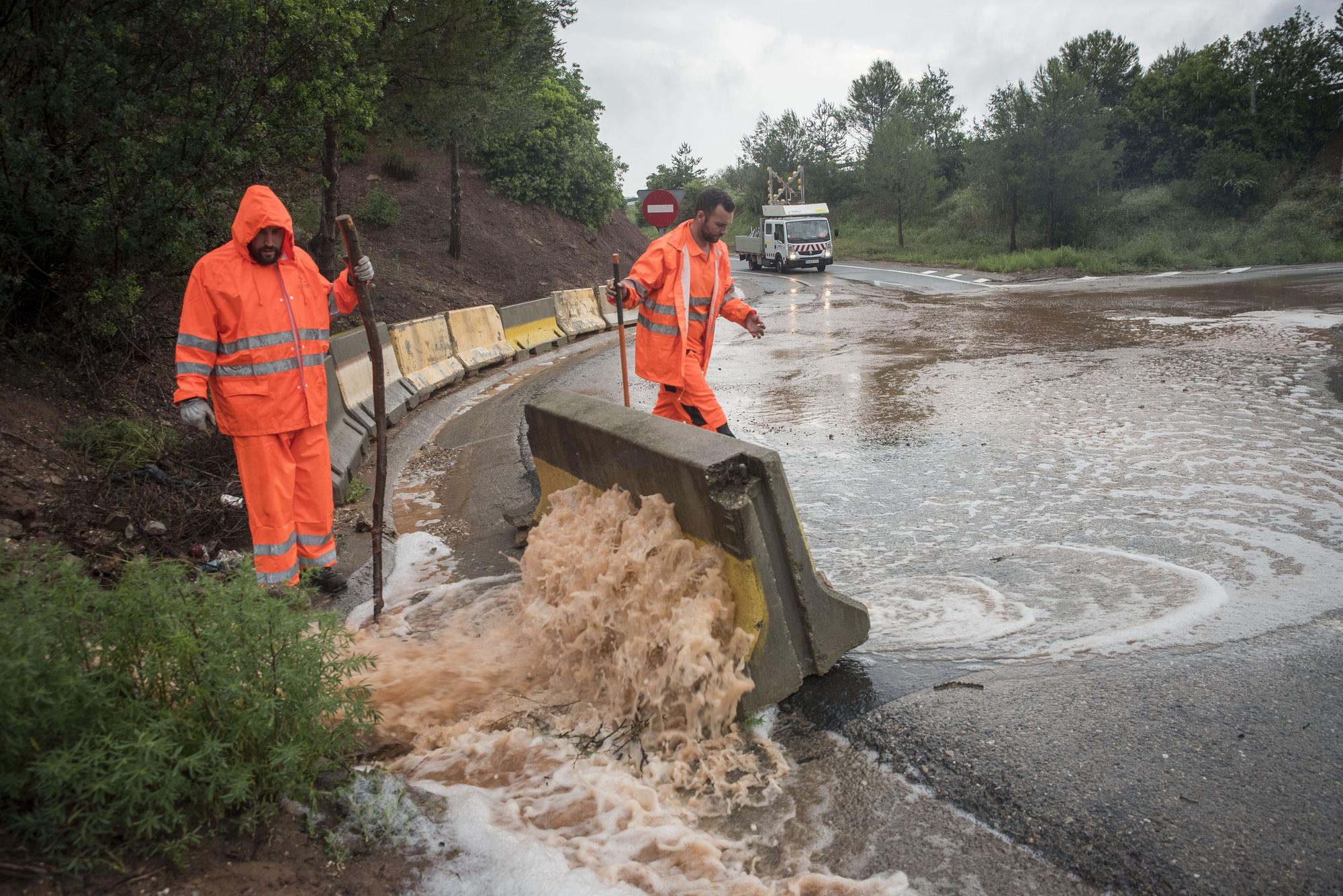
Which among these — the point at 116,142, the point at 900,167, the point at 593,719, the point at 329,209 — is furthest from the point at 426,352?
the point at 900,167

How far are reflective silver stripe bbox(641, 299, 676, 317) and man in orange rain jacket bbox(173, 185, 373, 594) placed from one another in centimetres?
181

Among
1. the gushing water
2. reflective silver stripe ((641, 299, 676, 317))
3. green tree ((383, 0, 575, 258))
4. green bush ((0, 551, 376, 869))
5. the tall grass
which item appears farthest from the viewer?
the tall grass

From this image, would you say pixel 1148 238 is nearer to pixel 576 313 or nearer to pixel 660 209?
pixel 660 209

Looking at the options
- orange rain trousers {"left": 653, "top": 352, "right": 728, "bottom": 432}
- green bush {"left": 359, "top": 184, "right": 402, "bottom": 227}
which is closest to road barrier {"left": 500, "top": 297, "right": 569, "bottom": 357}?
green bush {"left": 359, "top": 184, "right": 402, "bottom": 227}

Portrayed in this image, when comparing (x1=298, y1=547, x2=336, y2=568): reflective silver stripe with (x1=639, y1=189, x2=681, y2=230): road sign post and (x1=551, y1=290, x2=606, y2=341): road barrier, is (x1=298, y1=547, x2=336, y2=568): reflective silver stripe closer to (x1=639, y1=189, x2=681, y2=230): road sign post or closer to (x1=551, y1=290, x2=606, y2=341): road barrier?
(x1=551, y1=290, x2=606, y2=341): road barrier

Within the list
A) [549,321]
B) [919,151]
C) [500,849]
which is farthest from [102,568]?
[919,151]

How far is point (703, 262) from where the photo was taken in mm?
6008

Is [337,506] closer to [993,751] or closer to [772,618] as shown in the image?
[772,618]

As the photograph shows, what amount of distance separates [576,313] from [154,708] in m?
14.9

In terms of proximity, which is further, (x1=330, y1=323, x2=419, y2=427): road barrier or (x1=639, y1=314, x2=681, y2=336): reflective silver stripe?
(x1=330, y1=323, x2=419, y2=427): road barrier

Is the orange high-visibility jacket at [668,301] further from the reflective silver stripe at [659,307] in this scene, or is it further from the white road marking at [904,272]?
the white road marking at [904,272]

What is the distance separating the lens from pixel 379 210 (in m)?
20.0

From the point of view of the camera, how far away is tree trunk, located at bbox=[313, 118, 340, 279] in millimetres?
12453

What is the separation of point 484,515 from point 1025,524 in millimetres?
3393
